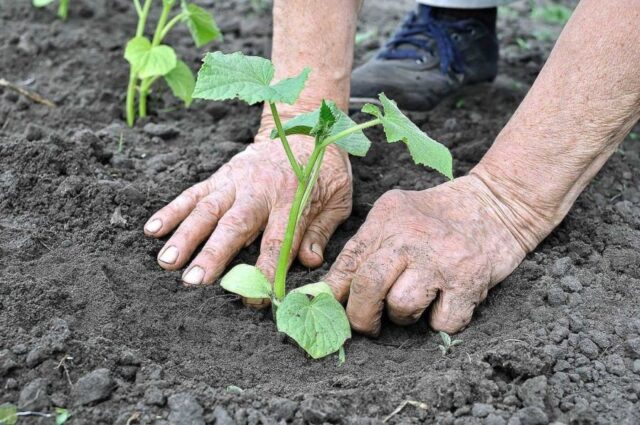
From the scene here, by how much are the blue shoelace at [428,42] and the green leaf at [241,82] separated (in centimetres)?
164

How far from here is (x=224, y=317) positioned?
6.54 feet

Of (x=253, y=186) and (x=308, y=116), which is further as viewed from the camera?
(x=253, y=186)

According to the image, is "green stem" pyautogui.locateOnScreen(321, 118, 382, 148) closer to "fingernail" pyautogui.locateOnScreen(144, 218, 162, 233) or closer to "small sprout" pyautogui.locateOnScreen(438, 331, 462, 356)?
"small sprout" pyautogui.locateOnScreen(438, 331, 462, 356)

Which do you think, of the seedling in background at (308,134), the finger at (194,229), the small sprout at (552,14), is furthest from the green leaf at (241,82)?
the small sprout at (552,14)

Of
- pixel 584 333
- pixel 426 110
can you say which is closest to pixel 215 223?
pixel 584 333

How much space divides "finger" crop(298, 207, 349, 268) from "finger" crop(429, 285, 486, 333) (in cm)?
37

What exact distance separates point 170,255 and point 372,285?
1.75 feet

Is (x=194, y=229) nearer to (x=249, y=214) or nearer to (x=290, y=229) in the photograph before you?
(x=249, y=214)

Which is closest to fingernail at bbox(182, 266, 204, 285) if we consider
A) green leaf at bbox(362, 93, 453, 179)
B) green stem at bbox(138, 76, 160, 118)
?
green leaf at bbox(362, 93, 453, 179)

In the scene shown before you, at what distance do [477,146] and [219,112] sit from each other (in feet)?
3.04

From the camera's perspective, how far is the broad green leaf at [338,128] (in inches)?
71.0

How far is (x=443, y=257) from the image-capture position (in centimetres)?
196

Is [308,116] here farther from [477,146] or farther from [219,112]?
[219,112]

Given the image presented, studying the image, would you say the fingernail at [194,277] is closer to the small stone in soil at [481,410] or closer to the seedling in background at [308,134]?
the seedling in background at [308,134]
